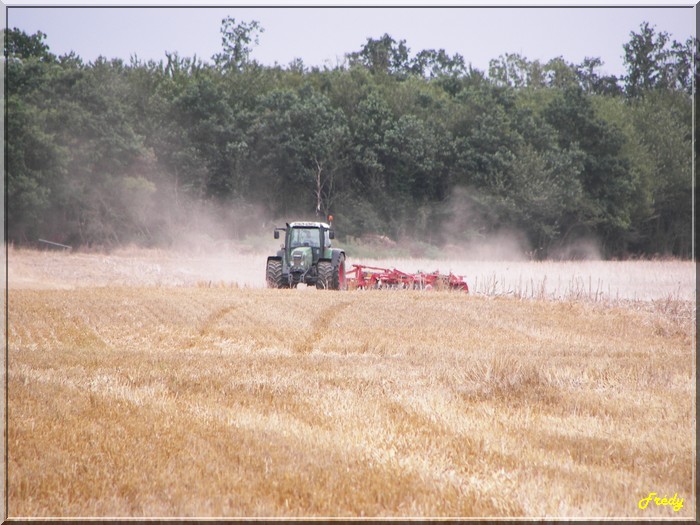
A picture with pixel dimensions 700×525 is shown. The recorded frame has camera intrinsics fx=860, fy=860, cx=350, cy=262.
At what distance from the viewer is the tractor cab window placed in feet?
75.9

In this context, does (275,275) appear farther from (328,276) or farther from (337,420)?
(337,420)

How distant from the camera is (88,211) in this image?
36344 millimetres

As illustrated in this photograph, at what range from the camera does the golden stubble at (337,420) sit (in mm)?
5078

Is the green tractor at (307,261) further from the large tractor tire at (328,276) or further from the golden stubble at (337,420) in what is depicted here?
the golden stubble at (337,420)

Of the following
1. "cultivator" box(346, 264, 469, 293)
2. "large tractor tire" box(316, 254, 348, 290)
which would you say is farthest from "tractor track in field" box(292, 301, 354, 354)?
"cultivator" box(346, 264, 469, 293)

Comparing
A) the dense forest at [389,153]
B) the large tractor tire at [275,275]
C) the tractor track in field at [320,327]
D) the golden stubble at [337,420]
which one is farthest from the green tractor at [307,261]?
the dense forest at [389,153]

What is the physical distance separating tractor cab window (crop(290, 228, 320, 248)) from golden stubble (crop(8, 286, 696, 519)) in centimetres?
829

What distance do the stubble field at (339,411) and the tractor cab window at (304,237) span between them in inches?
245

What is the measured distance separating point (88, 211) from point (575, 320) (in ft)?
82.2

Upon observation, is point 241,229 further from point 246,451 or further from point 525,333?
point 246,451

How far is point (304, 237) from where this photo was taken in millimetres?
23266

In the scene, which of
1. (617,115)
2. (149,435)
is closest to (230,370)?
(149,435)

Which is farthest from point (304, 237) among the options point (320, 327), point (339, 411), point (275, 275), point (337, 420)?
point (337, 420)

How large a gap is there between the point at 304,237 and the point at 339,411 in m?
15.9
